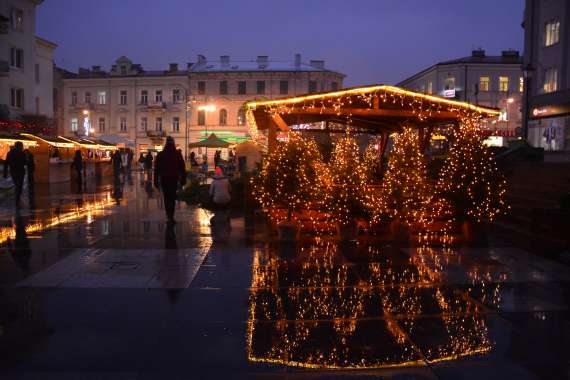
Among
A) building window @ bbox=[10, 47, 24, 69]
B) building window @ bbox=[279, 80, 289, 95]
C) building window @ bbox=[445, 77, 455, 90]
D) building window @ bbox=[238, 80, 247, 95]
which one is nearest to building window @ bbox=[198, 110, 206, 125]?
building window @ bbox=[238, 80, 247, 95]

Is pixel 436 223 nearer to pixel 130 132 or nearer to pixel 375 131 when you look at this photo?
pixel 375 131

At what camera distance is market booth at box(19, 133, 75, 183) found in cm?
2439

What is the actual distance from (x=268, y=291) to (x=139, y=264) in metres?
2.38

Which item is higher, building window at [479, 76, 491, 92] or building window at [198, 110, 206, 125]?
building window at [479, 76, 491, 92]

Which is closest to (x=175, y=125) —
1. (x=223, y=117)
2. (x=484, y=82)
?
(x=223, y=117)

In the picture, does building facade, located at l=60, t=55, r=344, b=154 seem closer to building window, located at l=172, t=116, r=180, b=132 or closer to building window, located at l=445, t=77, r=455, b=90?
building window, located at l=172, t=116, r=180, b=132

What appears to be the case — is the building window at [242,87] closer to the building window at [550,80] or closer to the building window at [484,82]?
the building window at [484,82]

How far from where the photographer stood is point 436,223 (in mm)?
10445

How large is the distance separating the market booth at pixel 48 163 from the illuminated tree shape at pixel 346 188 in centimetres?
1840

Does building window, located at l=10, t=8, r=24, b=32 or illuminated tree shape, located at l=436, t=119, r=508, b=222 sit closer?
illuminated tree shape, located at l=436, t=119, r=508, b=222

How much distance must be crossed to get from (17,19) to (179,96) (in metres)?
22.1

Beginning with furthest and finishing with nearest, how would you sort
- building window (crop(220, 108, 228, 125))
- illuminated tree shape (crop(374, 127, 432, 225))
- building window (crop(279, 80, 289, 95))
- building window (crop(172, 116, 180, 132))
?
1. building window (crop(172, 116, 180, 132))
2. building window (crop(220, 108, 228, 125))
3. building window (crop(279, 80, 289, 95))
4. illuminated tree shape (crop(374, 127, 432, 225))

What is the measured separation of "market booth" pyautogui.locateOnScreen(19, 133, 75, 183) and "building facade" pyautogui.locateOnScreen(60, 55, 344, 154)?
33.0 metres

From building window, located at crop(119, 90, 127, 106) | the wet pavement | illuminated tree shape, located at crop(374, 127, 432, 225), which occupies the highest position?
building window, located at crop(119, 90, 127, 106)
